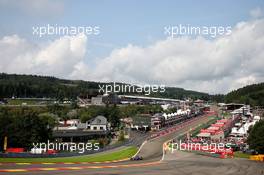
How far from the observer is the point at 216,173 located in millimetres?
38094

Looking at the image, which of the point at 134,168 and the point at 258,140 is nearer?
the point at 134,168

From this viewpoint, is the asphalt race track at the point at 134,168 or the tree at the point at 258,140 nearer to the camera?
the asphalt race track at the point at 134,168

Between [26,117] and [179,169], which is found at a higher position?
[26,117]

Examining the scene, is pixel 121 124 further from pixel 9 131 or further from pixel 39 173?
pixel 39 173

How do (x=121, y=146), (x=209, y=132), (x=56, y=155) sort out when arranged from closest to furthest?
(x=56, y=155), (x=121, y=146), (x=209, y=132)

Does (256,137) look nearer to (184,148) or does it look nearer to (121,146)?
(184,148)

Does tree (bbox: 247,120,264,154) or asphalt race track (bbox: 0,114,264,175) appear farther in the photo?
tree (bbox: 247,120,264,154)

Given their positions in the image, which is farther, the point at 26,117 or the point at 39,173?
the point at 26,117

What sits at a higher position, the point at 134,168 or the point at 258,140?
the point at 258,140

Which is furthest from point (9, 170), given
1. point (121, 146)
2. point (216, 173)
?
point (121, 146)

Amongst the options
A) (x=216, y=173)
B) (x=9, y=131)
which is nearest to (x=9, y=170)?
(x=216, y=173)

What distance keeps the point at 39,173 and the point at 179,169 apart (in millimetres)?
16108

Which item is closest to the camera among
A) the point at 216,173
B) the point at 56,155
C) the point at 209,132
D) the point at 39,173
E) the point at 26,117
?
the point at 39,173

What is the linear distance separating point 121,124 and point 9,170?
9854 centimetres
